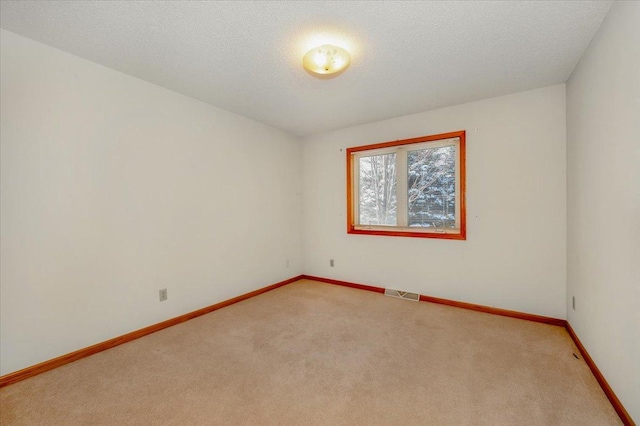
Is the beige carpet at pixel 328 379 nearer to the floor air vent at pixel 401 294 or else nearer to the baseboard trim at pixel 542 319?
the baseboard trim at pixel 542 319

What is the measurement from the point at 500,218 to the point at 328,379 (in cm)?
251

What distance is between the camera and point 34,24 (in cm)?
181

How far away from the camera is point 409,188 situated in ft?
11.9

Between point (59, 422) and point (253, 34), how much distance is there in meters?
2.66

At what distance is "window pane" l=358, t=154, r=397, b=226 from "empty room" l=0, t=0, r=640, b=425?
0.22ft

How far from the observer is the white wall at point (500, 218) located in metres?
2.72

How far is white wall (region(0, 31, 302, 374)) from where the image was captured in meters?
1.92

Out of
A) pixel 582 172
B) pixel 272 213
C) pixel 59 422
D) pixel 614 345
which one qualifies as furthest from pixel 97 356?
pixel 582 172

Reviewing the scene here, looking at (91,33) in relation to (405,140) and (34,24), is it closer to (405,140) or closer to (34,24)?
(34,24)

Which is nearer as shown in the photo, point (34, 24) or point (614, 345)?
point (614, 345)

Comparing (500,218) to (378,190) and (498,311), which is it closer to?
Answer: (498,311)

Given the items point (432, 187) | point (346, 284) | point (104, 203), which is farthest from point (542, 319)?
point (104, 203)

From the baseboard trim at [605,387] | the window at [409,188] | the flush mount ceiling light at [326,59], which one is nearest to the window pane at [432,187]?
the window at [409,188]

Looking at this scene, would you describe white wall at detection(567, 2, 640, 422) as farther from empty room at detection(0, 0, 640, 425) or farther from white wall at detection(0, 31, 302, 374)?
white wall at detection(0, 31, 302, 374)
